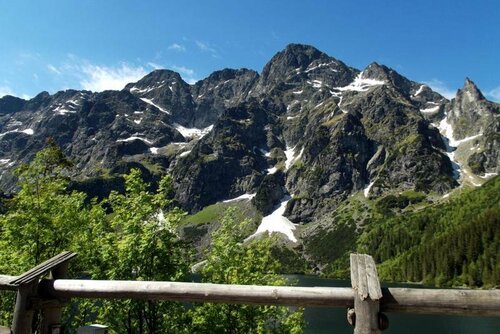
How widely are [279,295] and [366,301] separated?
5.04 ft

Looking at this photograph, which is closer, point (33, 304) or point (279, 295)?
point (279, 295)

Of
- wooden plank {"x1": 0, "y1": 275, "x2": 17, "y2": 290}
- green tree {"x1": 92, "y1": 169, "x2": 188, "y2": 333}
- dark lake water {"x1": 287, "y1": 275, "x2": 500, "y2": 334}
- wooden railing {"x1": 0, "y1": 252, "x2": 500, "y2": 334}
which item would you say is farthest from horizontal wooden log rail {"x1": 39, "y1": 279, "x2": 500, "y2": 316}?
dark lake water {"x1": 287, "y1": 275, "x2": 500, "y2": 334}

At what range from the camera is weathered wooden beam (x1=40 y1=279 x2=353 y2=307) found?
7473 millimetres

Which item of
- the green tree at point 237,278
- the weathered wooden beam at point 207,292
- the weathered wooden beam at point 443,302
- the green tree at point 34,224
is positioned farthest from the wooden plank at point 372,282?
the green tree at point 34,224

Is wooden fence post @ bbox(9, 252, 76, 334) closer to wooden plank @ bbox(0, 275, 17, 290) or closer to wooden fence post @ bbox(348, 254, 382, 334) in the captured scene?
wooden plank @ bbox(0, 275, 17, 290)

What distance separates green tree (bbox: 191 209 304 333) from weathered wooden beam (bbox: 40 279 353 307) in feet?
52.2

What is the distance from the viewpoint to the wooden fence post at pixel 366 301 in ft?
22.9

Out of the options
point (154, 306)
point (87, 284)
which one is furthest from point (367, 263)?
point (154, 306)

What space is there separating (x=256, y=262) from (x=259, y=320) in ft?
13.9

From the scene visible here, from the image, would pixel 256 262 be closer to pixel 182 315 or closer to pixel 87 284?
pixel 182 315

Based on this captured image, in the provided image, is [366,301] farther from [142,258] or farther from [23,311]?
[142,258]

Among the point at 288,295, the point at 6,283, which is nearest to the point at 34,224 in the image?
the point at 6,283

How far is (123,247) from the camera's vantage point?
19938 mm

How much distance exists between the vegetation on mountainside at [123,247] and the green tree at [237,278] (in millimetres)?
64
